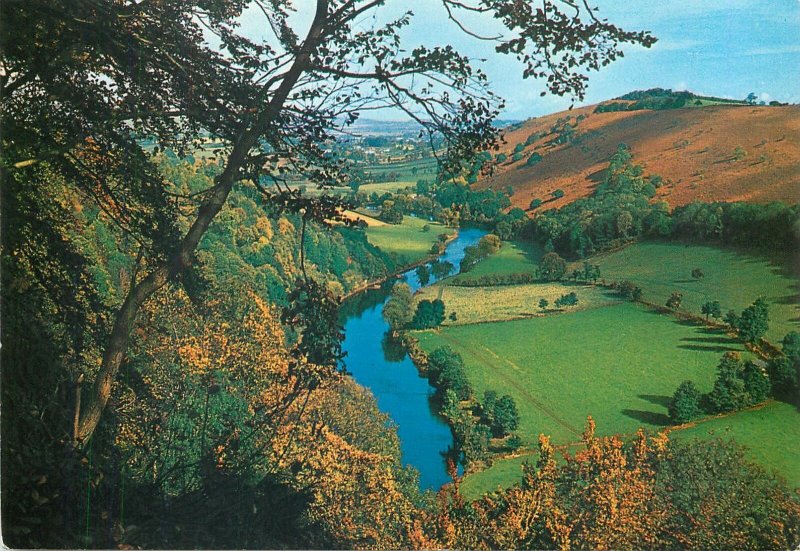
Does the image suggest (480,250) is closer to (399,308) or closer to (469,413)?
(399,308)

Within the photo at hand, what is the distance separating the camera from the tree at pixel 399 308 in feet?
15.1

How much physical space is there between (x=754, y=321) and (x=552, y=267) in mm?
1266

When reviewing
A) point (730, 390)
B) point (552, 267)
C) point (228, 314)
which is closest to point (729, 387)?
point (730, 390)

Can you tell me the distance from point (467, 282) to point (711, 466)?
1.90 metres

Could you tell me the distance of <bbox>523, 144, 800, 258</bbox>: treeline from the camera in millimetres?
4254

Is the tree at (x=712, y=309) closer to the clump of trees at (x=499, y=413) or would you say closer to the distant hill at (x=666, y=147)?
the distant hill at (x=666, y=147)

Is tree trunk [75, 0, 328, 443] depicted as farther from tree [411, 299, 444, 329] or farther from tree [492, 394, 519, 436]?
tree [492, 394, 519, 436]

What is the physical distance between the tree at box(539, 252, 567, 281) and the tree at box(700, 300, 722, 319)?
0.88 metres

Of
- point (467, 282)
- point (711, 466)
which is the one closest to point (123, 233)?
point (467, 282)

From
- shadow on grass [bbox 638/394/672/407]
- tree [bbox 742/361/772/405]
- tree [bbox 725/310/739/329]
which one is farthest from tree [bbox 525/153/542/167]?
Result: tree [bbox 742/361/772/405]

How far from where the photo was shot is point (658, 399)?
416 centimetres

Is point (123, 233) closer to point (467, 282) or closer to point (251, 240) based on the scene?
point (251, 240)

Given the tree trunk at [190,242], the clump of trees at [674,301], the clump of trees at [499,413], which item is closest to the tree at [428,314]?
the clump of trees at [499,413]

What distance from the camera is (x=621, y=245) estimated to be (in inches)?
177
